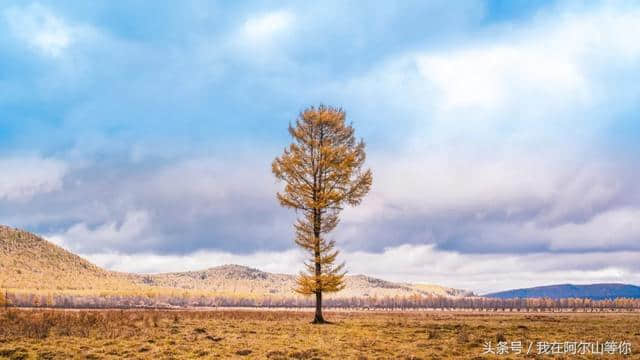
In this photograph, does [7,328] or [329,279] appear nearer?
[7,328]

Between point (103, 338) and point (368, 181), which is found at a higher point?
point (368, 181)

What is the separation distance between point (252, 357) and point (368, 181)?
23.9m

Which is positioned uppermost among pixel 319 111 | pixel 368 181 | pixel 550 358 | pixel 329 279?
pixel 319 111

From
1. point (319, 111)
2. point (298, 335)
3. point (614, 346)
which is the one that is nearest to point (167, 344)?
point (298, 335)

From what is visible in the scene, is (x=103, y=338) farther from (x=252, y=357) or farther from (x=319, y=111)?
(x=319, y=111)

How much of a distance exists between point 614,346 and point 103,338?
23.6 m

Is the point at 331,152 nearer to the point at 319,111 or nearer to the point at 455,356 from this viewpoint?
the point at 319,111

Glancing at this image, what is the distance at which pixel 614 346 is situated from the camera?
2747 cm

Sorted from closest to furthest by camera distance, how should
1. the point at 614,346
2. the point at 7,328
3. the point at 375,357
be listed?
the point at 375,357 < the point at 614,346 < the point at 7,328

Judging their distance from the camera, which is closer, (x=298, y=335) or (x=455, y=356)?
(x=455, y=356)

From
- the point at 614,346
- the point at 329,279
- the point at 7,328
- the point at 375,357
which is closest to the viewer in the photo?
the point at 375,357

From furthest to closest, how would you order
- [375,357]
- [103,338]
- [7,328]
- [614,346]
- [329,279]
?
[329,279], [7,328], [103,338], [614,346], [375,357]

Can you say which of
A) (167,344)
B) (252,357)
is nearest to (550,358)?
(252,357)

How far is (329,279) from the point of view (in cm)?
4566
